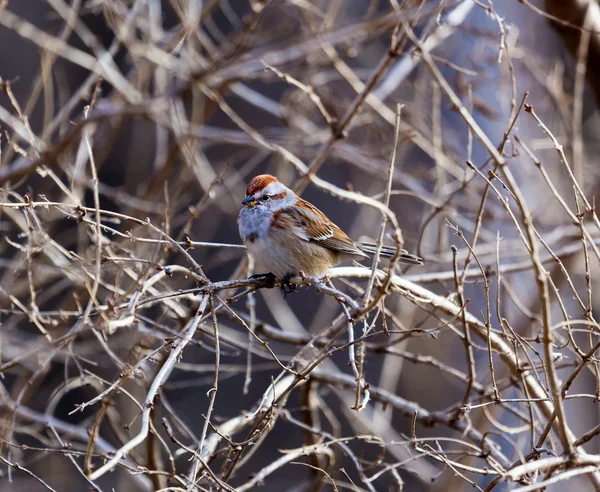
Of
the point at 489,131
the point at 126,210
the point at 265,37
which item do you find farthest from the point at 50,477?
the point at 489,131

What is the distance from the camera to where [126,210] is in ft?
22.7


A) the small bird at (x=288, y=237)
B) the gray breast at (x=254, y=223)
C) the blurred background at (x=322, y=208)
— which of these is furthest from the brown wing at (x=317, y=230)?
the blurred background at (x=322, y=208)

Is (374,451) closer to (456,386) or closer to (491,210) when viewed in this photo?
(456,386)

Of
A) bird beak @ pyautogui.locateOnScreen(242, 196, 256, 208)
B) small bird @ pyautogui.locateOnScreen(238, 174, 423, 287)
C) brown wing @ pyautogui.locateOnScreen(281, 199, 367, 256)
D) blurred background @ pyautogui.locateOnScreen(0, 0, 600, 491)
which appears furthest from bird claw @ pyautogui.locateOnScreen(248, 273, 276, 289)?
bird beak @ pyautogui.locateOnScreen(242, 196, 256, 208)

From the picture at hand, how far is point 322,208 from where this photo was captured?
1073 cm

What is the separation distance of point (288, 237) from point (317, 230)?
33cm

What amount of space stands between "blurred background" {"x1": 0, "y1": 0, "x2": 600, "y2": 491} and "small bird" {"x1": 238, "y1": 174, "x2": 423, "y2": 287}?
24 centimetres

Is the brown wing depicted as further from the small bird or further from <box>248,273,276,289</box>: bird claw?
<box>248,273,276,289</box>: bird claw

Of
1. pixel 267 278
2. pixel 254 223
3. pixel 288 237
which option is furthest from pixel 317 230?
pixel 267 278

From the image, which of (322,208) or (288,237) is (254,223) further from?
(322,208)

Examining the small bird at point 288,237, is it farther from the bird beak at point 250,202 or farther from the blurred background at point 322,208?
the blurred background at point 322,208

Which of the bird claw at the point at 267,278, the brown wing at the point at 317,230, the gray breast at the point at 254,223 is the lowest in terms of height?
the bird claw at the point at 267,278

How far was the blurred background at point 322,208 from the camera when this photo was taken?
3.19 m

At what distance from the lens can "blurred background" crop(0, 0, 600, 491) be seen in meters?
3.19
